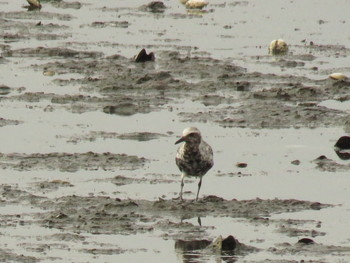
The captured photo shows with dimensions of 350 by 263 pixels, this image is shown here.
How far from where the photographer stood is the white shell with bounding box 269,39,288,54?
77.0 ft

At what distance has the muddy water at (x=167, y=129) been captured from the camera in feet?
47.1

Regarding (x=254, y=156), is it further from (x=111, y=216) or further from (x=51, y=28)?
(x=51, y=28)

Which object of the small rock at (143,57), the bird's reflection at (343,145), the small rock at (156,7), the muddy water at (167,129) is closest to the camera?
the muddy water at (167,129)

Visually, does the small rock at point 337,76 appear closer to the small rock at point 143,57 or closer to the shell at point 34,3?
the small rock at point 143,57

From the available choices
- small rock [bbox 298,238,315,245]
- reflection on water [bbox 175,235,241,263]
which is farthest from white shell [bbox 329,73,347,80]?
reflection on water [bbox 175,235,241,263]

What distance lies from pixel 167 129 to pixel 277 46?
5.31 m

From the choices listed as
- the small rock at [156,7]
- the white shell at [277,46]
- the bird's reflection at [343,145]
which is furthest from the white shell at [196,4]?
the bird's reflection at [343,145]

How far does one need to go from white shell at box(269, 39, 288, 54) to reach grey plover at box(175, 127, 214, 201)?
736cm

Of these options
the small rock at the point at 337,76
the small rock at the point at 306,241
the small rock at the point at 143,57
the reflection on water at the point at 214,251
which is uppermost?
the small rock at the point at 143,57

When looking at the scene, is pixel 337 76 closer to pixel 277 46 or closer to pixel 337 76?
pixel 337 76

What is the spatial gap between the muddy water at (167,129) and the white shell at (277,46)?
17 centimetres

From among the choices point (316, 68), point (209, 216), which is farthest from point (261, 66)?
point (209, 216)

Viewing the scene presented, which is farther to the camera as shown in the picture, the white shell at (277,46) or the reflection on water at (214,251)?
the white shell at (277,46)

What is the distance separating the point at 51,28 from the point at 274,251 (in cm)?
1208
